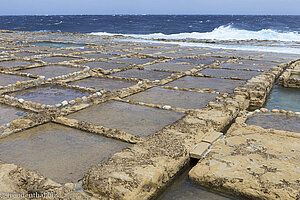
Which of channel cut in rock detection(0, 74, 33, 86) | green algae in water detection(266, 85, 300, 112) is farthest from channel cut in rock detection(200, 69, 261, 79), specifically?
channel cut in rock detection(0, 74, 33, 86)

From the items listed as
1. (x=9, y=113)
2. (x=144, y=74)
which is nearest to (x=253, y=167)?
(x=9, y=113)

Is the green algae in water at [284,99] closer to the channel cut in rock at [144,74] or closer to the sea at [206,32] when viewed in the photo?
the channel cut in rock at [144,74]

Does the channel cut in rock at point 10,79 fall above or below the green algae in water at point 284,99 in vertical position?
above

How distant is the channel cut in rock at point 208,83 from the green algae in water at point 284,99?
2.74 feet

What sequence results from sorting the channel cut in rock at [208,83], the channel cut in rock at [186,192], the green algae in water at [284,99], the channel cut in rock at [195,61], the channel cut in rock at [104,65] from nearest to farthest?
the channel cut in rock at [186,192] → the green algae in water at [284,99] → the channel cut in rock at [208,83] → the channel cut in rock at [104,65] → the channel cut in rock at [195,61]

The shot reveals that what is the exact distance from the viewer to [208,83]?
268 inches

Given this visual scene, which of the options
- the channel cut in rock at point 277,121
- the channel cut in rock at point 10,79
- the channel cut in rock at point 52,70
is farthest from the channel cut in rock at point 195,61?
the channel cut in rock at point 277,121

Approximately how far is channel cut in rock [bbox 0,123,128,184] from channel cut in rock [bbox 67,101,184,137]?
15.5 inches

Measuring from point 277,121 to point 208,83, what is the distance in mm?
2791

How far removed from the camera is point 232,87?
6449 mm

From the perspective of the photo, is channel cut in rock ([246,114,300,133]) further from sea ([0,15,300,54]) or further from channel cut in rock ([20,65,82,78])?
sea ([0,15,300,54])

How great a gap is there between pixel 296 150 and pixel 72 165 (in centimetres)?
257

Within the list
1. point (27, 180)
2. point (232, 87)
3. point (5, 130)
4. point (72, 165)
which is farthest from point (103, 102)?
point (232, 87)

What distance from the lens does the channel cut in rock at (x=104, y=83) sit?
6.30m
